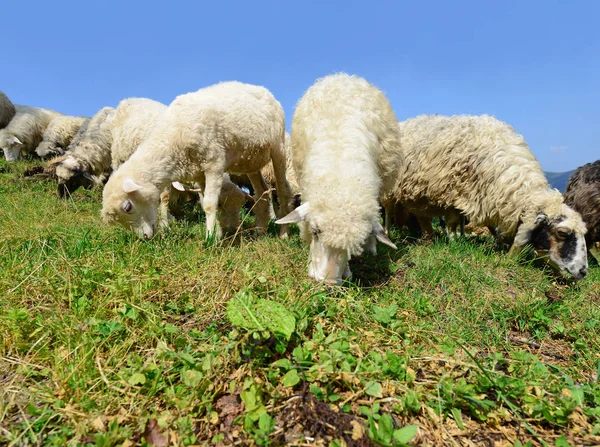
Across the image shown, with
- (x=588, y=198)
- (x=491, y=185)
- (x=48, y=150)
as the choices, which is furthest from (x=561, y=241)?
(x=48, y=150)

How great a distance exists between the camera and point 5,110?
46.2 feet

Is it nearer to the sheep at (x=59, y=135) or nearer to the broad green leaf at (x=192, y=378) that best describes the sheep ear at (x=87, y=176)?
the sheep at (x=59, y=135)

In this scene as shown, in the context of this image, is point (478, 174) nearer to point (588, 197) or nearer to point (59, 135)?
point (588, 197)

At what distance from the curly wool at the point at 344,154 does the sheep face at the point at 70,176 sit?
5.90 meters

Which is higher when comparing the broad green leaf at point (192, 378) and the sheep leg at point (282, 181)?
the sheep leg at point (282, 181)

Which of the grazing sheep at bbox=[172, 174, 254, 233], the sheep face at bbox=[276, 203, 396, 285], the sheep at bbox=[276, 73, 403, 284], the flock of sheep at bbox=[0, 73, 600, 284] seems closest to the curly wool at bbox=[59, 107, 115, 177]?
the flock of sheep at bbox=[0, 73, 600, 284]

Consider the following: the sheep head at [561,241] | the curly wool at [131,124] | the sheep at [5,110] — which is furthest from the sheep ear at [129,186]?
the sheep at [5,110]

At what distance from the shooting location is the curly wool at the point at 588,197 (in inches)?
192

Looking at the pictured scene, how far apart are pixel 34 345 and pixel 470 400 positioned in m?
2.26

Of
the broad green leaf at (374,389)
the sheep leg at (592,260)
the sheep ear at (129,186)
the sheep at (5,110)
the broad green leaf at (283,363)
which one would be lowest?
the broad green leaf at (374,389)

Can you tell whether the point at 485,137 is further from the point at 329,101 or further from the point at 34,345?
the point at 34,345

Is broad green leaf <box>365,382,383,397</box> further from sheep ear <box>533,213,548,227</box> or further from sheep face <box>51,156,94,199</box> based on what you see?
sheep face <box>51,156,94,199</box>

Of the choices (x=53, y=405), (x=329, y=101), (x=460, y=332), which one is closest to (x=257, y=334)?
(x=53, y=405)

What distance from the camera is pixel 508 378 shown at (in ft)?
6.02
